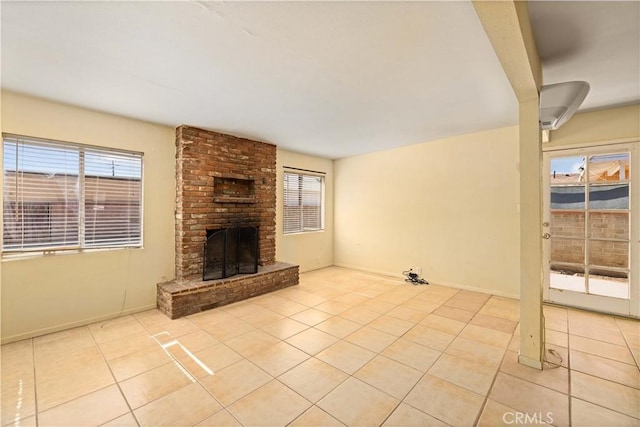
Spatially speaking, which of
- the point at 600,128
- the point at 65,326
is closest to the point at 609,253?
the point at 600,128

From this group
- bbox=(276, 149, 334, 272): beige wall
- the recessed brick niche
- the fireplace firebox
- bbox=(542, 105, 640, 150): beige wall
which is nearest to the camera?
bbox=(542, 105, 640, 150): beige wall

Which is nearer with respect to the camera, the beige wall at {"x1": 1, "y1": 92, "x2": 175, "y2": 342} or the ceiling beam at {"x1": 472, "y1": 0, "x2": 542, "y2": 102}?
the ceiling beam at {"x1": 472, "y1": 0, "x2": 542, "y2": 102}

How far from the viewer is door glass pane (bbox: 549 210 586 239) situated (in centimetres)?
345

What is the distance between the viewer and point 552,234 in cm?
362

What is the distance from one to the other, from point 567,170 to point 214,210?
194 inches

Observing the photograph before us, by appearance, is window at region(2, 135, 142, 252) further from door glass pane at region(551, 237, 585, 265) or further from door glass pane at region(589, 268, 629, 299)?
door glass pane at region(589, 268, 629, 299)

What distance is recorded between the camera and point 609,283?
329cm

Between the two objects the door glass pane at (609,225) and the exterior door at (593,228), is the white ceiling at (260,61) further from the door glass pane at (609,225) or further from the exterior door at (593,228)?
the door glass pane at (609,225)

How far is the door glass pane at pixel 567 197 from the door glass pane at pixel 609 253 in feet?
1.63

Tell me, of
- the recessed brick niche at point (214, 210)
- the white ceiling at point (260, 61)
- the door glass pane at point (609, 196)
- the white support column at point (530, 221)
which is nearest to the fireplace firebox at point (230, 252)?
the recessed brick niche at point (214, 210)

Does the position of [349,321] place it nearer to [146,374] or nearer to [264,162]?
[146,374]

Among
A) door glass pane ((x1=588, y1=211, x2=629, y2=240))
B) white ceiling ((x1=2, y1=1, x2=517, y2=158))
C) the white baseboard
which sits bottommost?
the white baseboard

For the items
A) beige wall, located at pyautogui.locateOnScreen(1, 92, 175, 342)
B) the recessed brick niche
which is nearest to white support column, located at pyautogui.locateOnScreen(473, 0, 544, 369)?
the recessed brick niche

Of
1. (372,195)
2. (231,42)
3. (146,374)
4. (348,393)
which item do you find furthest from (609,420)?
(372,195)
